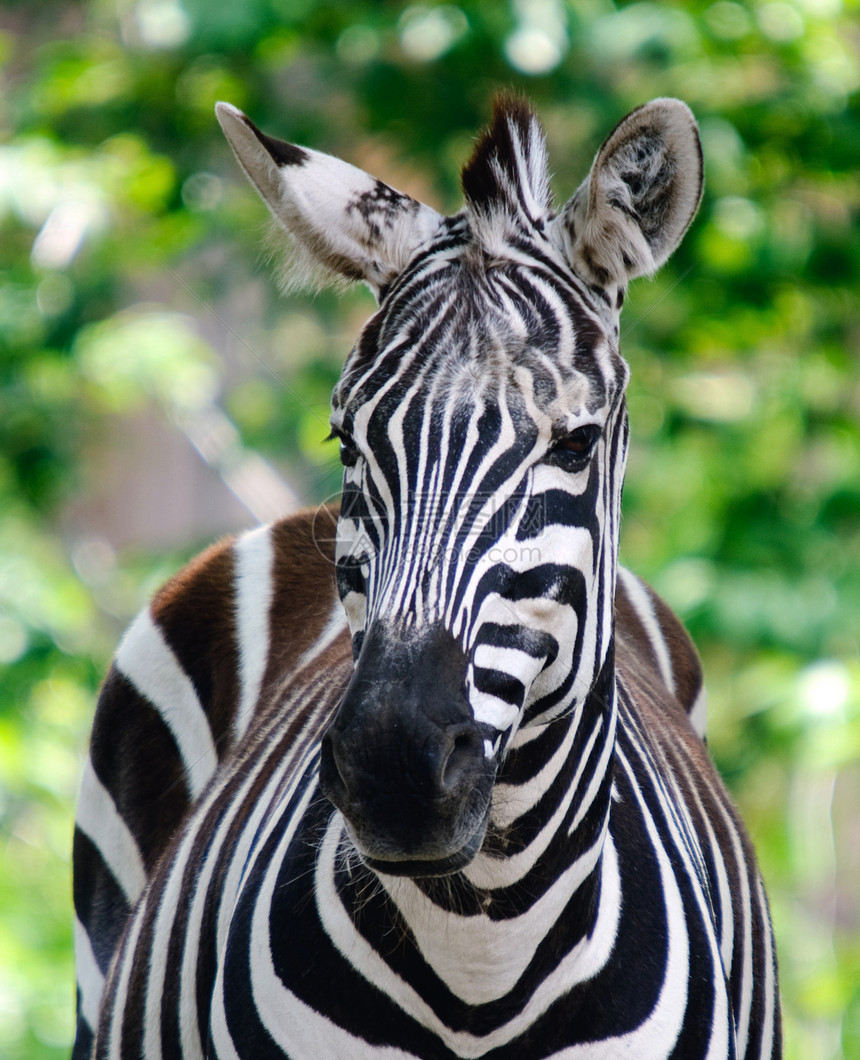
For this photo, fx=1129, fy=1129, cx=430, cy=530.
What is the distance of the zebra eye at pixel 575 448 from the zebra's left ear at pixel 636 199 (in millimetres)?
399

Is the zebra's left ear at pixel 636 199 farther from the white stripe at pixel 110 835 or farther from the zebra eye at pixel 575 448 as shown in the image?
the white stripe at pixel 110 835

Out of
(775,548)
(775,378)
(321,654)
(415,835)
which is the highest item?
(775,378)

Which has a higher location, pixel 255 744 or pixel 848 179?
pixel 848 179

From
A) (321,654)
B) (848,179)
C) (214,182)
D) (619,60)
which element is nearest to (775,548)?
(848,179)

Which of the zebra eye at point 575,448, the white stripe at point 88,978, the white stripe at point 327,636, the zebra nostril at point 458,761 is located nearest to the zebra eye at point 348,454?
the zebra eye at point 575,448

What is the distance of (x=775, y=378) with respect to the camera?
8531 millimetres

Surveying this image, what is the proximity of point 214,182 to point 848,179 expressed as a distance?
4.59 meters

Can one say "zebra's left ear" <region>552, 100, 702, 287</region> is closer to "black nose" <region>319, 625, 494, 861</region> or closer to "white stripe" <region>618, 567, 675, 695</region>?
"black nose" <region>319, 625, 494, 861</region>

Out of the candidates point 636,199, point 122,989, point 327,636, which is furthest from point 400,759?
point 122,989

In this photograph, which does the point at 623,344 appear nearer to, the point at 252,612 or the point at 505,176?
the point at 252,612

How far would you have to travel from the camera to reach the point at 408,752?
5.56 feet

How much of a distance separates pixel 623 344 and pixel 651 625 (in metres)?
4.74

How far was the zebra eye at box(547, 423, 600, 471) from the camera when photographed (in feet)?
6.48

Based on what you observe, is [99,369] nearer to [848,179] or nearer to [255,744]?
[848,179]
